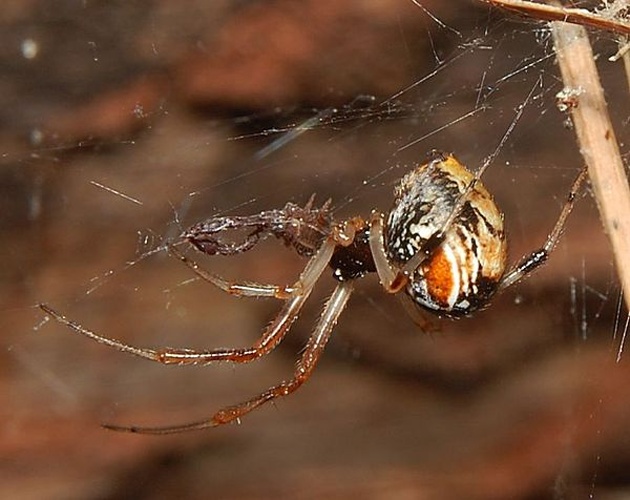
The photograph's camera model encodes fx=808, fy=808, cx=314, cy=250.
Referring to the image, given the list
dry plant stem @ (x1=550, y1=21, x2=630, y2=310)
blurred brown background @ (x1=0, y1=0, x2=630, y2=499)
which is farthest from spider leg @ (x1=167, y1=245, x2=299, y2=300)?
dry plant stem @ (x1=550, y1=21, x2=630, y2=310)

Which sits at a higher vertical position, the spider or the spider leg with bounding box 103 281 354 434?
the spider

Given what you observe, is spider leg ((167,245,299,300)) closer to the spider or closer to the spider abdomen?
the spider

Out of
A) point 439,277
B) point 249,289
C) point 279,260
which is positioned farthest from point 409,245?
point 279,260

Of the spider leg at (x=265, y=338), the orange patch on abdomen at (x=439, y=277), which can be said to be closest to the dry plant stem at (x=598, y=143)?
the orange patch on abdomen at (x=439, y=277)

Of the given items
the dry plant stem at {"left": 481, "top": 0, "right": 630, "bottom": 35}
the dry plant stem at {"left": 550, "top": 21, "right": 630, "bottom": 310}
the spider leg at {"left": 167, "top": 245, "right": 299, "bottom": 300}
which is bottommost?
the spider leg at {"left": 167, "top": 245, "right": 299, "bottom": 300}

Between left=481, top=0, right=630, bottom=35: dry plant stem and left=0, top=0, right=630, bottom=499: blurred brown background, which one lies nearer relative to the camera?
left=481, top=0, right=630, bottom=35: dry plant stem

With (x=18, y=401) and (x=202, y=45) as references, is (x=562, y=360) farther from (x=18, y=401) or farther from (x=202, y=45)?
(x=18, y=401)

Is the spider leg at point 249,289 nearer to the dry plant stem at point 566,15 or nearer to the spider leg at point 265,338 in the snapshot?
the spider leg at point 265,338
